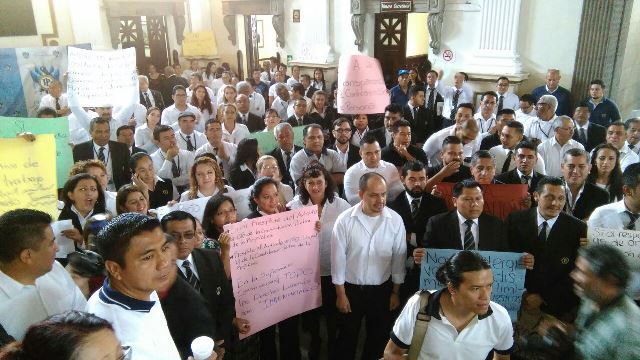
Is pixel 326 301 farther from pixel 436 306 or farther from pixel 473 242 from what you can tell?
pixel 436 306

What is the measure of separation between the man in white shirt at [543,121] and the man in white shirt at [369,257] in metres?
3.30

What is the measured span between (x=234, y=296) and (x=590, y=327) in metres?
1.86

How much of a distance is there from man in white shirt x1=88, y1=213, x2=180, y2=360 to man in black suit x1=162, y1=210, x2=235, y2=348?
65cm

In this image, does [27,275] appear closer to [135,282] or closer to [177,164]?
[135,282]

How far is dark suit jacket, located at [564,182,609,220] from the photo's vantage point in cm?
358

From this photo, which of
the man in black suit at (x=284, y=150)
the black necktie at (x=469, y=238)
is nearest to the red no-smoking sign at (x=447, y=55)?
the man in black suit at (x=284, y=150)

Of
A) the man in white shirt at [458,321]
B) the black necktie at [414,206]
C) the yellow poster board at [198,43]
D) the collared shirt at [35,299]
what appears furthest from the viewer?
the yellow poster board at [198,43]

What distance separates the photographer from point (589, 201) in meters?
3.59

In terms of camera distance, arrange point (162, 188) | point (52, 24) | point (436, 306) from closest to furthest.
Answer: point (436, 306), point (162, 188), point (52, 24)

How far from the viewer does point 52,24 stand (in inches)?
403

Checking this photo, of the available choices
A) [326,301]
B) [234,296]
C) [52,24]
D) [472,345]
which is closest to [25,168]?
[234,296]

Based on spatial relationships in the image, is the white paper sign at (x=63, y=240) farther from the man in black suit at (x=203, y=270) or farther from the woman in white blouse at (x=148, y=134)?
the woman in white blouse at (x=148, y=134)

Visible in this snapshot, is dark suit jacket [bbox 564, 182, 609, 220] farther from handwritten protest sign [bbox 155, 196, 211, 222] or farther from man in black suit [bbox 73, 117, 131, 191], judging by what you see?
man in black suit [bbox 73, 117, 131, 191]

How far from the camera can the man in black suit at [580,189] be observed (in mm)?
3568
